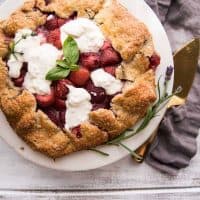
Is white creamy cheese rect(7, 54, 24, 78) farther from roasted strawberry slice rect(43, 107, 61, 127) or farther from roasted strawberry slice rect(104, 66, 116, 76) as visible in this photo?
roasted strawberry slice rect(104, 66, 116, 76)

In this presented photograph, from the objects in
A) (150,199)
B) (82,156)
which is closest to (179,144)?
(150,199)

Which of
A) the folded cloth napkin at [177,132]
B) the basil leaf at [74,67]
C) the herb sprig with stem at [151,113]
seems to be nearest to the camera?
the basil leaf at [74,67]

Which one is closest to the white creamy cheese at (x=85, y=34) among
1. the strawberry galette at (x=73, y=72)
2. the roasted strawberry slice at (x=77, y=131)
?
the strawberry galette at (x=73, y=72)

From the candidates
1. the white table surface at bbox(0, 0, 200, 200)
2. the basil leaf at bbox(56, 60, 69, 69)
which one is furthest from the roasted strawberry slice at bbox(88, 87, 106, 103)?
the white table surface at bbox(0, 0, 200, 200)

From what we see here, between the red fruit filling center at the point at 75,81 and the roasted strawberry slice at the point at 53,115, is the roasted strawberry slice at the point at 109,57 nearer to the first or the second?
the red fruit filling center at the point at 75,81

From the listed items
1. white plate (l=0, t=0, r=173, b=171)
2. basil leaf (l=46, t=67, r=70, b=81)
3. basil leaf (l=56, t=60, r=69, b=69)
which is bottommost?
white plate (l=0, t=0, r=173, b=171)

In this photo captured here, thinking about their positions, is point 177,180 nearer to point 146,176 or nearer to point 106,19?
point 146,176
